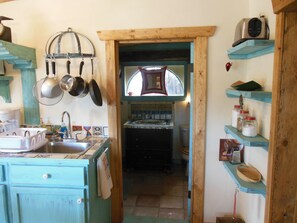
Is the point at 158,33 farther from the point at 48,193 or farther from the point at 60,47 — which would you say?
the point at 48,193

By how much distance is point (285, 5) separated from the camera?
1.04m

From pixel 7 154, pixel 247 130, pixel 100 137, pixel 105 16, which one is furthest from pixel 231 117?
pixel 7 154

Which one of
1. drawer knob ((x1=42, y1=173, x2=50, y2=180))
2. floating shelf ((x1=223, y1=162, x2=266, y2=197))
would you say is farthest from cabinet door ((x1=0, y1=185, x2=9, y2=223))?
floating shelf ((x1=223, y1=162, x2=266, y2=197))

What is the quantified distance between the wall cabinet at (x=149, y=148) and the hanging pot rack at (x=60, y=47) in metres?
1.70

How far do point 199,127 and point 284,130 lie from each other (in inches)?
33.9

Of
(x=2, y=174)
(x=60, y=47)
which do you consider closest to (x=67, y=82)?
(x=60, y=47)

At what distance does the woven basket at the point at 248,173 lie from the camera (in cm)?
149

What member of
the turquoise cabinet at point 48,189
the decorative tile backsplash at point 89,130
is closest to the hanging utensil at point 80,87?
the decorative tile backsplash at point 89,130

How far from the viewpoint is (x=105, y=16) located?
198cm

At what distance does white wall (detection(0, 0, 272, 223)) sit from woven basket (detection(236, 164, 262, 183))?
0.35 metres

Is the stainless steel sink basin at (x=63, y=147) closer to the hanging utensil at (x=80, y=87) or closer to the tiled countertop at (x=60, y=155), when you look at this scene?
the tiled countertop at (x=60, y=155)

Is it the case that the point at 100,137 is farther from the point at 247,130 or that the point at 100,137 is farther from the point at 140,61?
the point at 140,61

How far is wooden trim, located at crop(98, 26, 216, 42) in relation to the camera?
188cm

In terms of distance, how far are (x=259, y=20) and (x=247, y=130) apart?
0.73m
